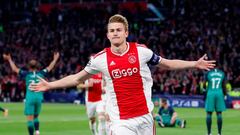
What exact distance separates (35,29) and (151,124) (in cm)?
5130

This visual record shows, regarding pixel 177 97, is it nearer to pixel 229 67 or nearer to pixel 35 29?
pixel 229 67

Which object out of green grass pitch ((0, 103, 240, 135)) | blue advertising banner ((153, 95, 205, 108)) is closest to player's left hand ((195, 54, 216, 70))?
green grass pitch ((0, 103, 240, 135))

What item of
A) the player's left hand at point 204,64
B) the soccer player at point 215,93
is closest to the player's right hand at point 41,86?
the player's left hand at point 204,64

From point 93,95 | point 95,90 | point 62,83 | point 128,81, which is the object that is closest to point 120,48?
point 128,81

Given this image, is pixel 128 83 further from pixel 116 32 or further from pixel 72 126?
pixel 72 126

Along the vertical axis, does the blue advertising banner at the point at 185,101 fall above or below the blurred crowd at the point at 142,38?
below

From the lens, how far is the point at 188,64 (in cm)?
1012

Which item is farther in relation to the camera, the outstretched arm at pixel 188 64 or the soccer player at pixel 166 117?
the soccer player at pixel 166 117

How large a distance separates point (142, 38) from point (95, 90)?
3208 cm

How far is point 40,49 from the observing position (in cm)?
5741

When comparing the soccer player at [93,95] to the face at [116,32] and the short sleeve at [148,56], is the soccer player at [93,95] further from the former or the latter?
the face at [116,32]

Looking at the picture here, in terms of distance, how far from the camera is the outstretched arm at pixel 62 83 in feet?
32.4

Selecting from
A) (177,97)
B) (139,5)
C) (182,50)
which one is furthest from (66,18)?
(177,97)

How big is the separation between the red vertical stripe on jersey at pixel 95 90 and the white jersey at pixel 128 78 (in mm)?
10730
